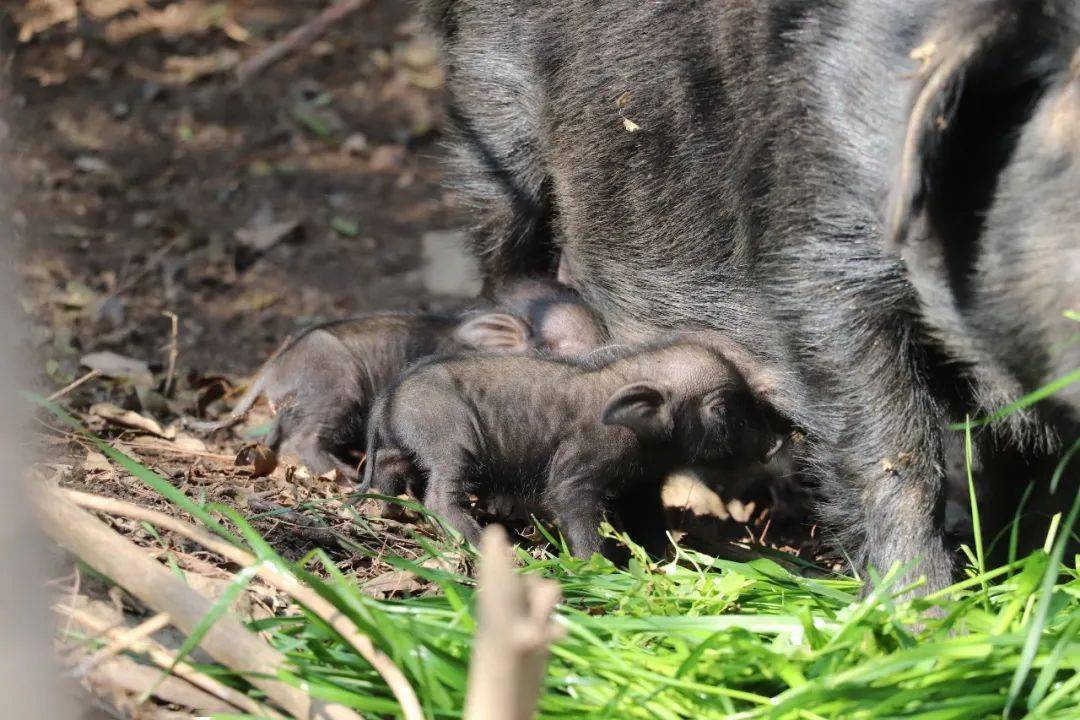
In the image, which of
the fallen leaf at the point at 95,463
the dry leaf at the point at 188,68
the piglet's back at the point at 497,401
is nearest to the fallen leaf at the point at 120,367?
the fallen leaf at the point at 95,463

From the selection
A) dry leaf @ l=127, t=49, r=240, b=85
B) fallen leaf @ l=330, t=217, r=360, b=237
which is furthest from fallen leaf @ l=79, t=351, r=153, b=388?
dry leaf @ l=127, t=49, r=240, b=85

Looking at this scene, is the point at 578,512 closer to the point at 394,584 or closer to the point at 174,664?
the point at 394,584

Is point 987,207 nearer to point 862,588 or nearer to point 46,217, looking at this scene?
point 862,588

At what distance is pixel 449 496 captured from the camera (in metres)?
4.52

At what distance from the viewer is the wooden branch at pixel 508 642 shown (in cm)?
182

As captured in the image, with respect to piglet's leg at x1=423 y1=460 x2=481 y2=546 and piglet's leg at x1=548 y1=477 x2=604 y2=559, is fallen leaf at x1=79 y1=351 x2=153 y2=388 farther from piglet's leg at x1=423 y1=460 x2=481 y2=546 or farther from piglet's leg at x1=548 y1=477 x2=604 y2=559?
piglet's leg at x1=548 y1=477 x2=604 y2=559

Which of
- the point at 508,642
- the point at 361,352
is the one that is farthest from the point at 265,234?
the point at 508,642

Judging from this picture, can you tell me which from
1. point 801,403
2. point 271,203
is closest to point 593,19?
point 801,403

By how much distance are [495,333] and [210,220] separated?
298 cm

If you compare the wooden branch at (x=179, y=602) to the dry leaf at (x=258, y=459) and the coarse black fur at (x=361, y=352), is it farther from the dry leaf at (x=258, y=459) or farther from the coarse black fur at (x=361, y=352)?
the coarse black fur at (x=361, y=352)

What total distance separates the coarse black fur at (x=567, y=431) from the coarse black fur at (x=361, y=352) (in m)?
0.38

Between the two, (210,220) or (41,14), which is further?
(41,14)

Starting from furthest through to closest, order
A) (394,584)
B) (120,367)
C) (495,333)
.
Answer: (120,367)
(495,333)
(394,584)

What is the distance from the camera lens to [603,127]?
470 cm
